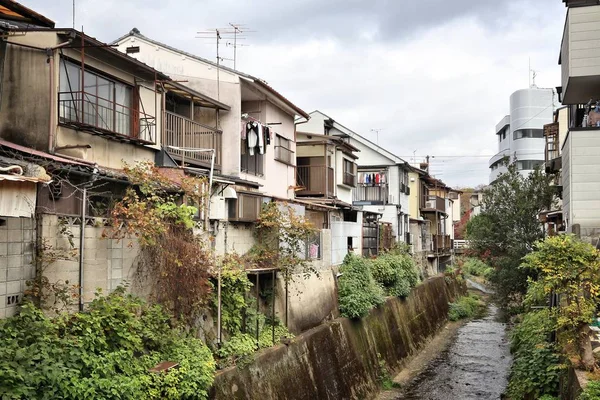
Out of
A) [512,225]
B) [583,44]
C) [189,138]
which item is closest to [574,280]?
[583,44]

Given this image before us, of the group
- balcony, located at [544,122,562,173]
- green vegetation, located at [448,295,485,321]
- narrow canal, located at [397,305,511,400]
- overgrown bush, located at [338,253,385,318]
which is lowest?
narrow canal, located at [397,305,511,400]

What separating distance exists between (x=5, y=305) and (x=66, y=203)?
2506 millimetres

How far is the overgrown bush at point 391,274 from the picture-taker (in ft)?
98.0

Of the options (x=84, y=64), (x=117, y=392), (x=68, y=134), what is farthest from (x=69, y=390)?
(x=84, y=64)

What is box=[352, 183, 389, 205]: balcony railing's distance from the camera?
43750 millimetres

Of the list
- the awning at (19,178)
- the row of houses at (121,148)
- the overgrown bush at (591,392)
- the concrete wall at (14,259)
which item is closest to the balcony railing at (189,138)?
the row of houses at (121,148)

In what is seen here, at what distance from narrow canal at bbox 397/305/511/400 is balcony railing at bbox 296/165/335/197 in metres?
11.0

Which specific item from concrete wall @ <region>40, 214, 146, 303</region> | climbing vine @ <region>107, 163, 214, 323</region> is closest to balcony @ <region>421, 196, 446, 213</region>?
climbing vine @ <region>107, 163, 214, 323</region>

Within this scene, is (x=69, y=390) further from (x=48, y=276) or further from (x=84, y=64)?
(x=84, y=64)

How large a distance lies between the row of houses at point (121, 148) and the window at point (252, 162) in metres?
0.05

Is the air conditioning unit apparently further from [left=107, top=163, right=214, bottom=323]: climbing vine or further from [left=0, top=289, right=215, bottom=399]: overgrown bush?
[left=0, top=289, right=215, bottom=399]: overgrown bush

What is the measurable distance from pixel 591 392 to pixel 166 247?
9.29 metres

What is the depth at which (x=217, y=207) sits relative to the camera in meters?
16.0

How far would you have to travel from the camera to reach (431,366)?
27266 mm
